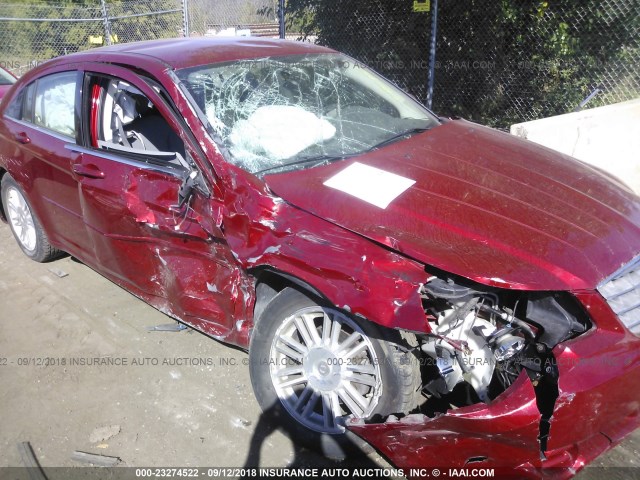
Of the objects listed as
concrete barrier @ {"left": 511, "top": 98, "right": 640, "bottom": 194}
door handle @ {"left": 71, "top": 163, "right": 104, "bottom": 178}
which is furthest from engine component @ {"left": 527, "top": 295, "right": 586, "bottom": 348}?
concrete barrier @ {"left": 511, "top": 98, "right": 640, "bottom": 194}

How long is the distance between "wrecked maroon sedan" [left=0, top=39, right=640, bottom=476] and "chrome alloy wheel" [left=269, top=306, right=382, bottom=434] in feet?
0.04

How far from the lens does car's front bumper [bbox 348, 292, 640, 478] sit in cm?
207

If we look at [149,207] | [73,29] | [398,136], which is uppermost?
[73,29]

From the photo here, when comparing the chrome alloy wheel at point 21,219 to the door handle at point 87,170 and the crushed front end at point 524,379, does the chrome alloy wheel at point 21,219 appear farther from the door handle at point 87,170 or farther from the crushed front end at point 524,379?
the crushed front end at point 524,379

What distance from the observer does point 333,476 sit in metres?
2.67

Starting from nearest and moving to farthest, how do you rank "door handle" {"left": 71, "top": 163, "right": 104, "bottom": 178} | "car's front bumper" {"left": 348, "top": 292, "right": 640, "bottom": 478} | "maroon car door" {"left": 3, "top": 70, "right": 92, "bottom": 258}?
"car's front bumper" {"left": 348, "top": 292, "right": 640, "bottom": 478} < "door handle" {"left": 71, "top": 163, "right": 104, "bottom": 178} < "maroon car door" {"left": 3, "top": 70, "right": 92, "bottom": 258}

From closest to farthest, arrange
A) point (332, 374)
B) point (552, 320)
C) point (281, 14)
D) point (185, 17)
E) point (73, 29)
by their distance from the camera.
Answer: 1. point (552, 320)
2. point (332, 374)
3. point (281, 14)
4. point (185, 17)
5. point (73, 29)

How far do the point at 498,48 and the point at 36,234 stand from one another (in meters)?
6.09

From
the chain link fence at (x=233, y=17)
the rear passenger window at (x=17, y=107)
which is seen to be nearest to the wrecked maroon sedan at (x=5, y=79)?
the chain link fence at (x=233, y=17)

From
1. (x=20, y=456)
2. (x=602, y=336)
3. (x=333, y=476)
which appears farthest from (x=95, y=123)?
(x=602, y=336)

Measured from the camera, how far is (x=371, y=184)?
2732mm

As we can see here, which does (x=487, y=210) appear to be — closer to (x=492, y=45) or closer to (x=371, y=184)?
(x=371, y=184)

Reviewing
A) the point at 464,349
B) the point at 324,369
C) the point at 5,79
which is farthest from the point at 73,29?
the point at 464,349

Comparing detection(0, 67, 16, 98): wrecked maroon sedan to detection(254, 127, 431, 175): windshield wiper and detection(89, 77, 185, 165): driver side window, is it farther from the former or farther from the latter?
detection(254, 127, 431, 175): windshield wiper
